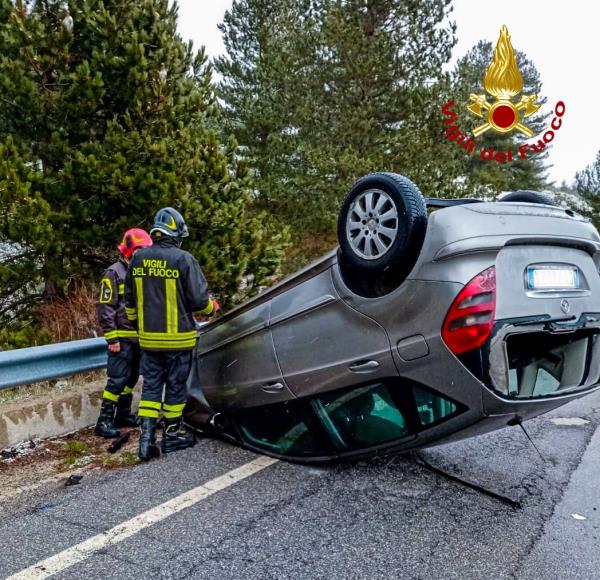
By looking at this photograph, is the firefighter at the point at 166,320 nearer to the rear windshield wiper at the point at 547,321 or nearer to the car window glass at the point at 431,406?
the car window glass at the point at 431,406

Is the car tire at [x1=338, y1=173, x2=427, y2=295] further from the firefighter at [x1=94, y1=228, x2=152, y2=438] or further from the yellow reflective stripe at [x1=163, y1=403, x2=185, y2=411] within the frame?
the firefighter at [x1=94, y1=228, x2=152, y2=438]

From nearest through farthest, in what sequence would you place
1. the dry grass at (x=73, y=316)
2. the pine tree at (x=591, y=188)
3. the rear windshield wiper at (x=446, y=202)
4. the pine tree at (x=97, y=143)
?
the rear windshield wiper at (x=446, y=202) → the pine tree at (x=97, y=143) → the dry grass at (x=73, y=316) → the pine tree at (x=591, y=188)

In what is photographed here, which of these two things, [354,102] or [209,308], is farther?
[354,102]

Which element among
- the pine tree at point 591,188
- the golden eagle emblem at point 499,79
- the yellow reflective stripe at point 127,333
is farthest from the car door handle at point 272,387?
the pine tree at point 591,188

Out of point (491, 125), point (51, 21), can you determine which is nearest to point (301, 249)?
point (491, 125)

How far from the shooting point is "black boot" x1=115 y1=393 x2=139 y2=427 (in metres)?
4.57

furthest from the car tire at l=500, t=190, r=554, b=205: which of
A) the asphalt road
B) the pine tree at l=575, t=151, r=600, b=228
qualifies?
the pine tree at l=575, t=151, r=600, b=228

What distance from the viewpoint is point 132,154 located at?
7148mm

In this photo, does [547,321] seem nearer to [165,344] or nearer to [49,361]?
[165,344]

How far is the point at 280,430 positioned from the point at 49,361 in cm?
190

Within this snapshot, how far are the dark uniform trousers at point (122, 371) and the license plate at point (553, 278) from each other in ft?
10.1

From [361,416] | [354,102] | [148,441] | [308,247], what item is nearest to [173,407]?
[148,441]

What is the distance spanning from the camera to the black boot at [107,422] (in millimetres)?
4254

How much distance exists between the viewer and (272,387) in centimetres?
346
